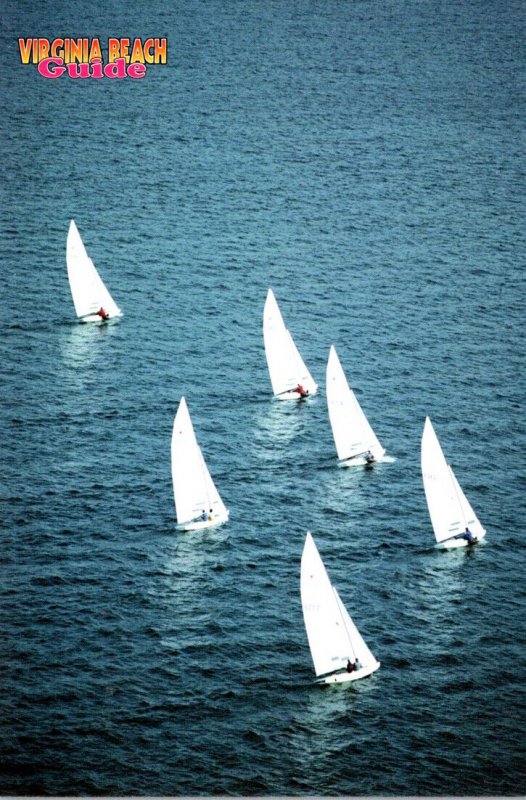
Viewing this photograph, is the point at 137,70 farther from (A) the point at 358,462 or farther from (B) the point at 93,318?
(A) the point at 358,462

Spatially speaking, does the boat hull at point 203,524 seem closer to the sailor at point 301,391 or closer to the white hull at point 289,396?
the white hull at point 289,396

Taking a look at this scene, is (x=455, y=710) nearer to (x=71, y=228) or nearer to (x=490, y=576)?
(x=490, y=576)

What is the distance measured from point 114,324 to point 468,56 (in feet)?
97.5

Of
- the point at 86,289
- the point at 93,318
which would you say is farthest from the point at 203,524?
the point at 86,289

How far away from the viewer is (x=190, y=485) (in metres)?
76.8

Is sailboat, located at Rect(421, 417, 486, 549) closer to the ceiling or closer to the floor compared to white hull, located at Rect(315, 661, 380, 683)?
closer to the ceiling

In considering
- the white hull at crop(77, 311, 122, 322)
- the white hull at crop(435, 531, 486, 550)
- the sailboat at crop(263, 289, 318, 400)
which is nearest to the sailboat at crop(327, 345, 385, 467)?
the sailboat at crop(263, 289, 318, 400)

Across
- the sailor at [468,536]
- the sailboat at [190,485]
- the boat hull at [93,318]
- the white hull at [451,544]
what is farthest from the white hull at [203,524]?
the boat hull at [93,318]

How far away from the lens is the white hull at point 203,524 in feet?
250

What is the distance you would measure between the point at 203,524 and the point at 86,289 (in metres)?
28.5

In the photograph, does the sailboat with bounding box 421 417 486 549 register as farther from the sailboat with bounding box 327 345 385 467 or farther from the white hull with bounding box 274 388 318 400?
the white hull with bounding box 274 388 318 400

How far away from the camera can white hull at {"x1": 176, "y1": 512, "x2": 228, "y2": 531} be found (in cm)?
7625

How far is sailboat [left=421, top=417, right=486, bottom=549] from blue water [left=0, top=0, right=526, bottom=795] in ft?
3.99

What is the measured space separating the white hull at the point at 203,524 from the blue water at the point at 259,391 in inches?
23.7
